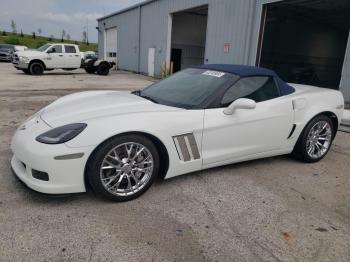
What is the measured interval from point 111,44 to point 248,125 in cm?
2842

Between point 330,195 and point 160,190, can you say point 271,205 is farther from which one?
point 160,190

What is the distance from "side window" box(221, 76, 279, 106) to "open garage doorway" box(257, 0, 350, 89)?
1333 centimetres

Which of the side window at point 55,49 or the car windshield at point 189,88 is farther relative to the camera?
the side window at point 55,49

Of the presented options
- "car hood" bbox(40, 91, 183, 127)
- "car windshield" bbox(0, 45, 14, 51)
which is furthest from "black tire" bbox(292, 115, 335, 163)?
"car windshield" bbox(0, 45, 14, 51)

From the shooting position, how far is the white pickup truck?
1713 cm

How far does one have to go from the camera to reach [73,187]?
2.69 m

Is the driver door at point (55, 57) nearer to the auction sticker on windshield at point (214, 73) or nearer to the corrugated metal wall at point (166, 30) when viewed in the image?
the corrugated metal wall at point (166, 30)

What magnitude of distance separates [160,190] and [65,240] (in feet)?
3.72

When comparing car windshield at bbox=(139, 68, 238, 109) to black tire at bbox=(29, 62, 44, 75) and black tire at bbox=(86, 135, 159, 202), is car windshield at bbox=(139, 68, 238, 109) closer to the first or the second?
black tire at bbox=(86, 135, 159, 202)

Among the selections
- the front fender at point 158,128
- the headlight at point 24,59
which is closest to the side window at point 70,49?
the headlight at point 24,59

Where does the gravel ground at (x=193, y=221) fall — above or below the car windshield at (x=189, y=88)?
below

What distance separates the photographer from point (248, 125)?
3477 millimetres

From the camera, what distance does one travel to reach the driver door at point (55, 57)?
58.2 feet

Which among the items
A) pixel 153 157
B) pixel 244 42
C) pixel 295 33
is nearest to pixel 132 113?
pixel 153 157
